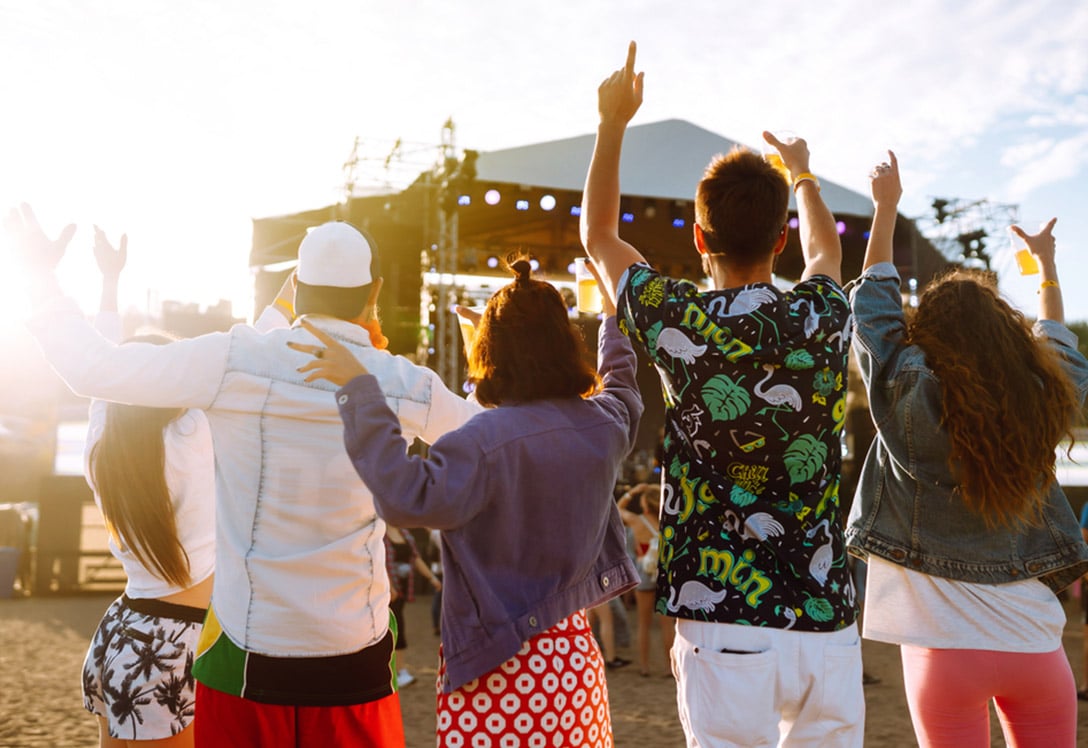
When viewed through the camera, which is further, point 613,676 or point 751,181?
point 613,676

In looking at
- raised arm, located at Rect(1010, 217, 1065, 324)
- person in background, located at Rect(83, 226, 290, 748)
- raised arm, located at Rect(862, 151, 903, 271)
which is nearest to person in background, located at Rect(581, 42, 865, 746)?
raised arm, located at Rect(862, 151, 903, 271)

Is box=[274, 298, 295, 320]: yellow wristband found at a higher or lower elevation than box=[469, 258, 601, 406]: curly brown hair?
higher

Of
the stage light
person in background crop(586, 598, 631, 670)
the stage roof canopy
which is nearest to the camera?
person in background crop(586, 598, 631, 670)

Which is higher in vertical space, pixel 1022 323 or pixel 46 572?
pixel 1022 323

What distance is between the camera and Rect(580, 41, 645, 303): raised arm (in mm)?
1527

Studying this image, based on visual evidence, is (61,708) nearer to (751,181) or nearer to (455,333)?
(751,181)

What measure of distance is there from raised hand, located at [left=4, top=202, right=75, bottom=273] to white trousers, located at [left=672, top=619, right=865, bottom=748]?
4.34 ft

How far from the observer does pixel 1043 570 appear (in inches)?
65.3

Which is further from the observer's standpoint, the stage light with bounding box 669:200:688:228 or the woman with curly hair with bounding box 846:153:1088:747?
the stage light with bounding box 669:200:688:228

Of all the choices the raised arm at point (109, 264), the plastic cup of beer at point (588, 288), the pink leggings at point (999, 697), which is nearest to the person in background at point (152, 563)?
the raised arm at point (109, 264)

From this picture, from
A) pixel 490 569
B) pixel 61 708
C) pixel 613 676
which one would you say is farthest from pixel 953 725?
pixel 61 708

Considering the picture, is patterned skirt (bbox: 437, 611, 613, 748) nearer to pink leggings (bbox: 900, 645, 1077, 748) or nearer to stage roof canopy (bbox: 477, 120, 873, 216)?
pink leggings (bbox: 900, 645, 1077, 748)

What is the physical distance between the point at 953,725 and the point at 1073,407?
69 cm

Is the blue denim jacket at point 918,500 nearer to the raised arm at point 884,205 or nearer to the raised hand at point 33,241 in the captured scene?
the raised arm at point 884,205
